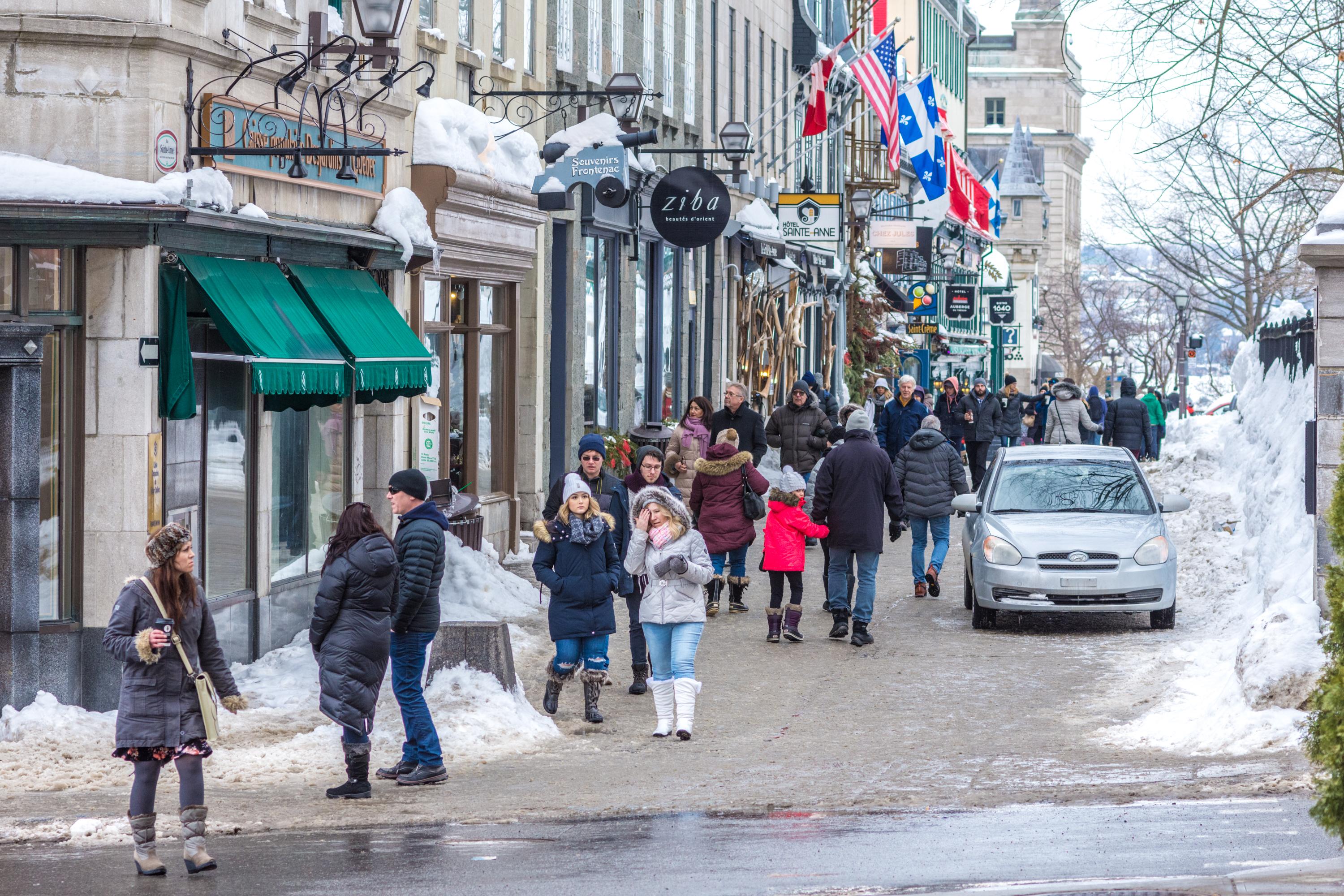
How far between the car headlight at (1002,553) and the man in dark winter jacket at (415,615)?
6.41 m

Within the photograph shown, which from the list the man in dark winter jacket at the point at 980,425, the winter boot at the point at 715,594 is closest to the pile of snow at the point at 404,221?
the winter boot at the point at 715,594

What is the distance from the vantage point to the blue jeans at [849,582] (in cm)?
1442

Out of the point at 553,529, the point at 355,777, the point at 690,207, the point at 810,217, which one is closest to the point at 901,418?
the point at 690,207

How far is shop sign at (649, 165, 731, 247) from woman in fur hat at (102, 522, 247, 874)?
15943 mm

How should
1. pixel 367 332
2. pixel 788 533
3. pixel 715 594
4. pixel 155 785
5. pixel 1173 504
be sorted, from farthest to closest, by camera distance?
pixel 715 594
pixel 1173 504
pixel 367 332
pixel 788 533
pixel 155 785

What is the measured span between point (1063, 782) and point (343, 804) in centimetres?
370

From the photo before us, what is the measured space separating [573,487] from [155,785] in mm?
3951

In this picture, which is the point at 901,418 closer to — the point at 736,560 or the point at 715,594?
the point at 715,594

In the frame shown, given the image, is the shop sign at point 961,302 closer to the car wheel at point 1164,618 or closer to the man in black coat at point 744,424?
the man in black coat at point 744,424

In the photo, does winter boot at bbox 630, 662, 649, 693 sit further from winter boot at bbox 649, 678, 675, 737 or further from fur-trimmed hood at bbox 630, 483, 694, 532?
fur-trimmed hood at bbox 630, 483, 694, 532

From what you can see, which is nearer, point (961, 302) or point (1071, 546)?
point (1071, 546)

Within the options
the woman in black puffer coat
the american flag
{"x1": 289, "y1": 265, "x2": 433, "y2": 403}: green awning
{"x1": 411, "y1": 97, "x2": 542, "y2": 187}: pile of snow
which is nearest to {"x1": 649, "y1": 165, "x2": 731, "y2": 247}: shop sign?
{"x1": 411, "y1": 97, "x2": 542, "y2": 187}: pile of snow

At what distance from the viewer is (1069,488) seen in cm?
1600

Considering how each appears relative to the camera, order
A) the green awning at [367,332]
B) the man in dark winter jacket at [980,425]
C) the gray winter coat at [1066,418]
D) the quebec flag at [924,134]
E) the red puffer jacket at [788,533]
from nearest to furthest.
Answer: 1. the green awning at [367,332]
2. the red puffer jacket at [788,533]
3. the gray winter coat at [1066,418]
4. the man in dark winter jacket at [980,425]
5. the quebec flag at [924,134]
